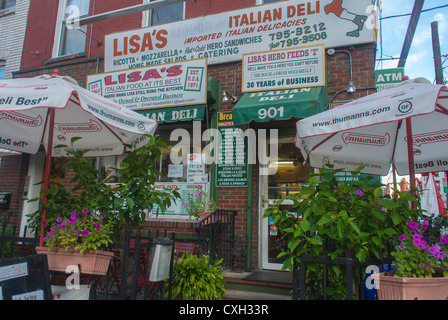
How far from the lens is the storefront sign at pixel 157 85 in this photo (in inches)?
230

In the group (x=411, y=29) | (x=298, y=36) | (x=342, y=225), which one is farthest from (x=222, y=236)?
(x=411, y=29)

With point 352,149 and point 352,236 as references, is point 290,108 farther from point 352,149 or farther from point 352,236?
point 352,236

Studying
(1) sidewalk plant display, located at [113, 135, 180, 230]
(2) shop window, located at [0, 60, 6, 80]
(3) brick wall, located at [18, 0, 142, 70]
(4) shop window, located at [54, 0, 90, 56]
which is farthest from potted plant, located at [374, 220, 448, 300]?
(2) shop window, located at [0, 60, 6, 80]

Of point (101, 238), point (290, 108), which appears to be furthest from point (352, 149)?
point (101, 238)

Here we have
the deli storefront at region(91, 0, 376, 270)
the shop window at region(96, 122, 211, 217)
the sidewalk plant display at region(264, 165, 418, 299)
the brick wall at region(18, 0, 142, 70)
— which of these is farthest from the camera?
the brick wall at region(18, 0, 142, 70)

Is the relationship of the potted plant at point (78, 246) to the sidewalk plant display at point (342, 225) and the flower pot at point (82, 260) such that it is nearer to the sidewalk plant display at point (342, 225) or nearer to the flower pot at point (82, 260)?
the flower pot at point (82, 260)

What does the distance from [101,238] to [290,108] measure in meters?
3.11

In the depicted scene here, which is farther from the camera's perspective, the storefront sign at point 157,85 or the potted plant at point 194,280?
the storefront sign at point 157,85

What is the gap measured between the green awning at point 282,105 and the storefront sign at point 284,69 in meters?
0.16

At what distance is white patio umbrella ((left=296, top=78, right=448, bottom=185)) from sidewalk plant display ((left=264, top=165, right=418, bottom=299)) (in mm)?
622

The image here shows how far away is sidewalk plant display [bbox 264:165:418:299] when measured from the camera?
2.55 m

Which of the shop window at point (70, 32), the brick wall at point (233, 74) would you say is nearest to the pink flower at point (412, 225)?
the brick wall at point (233, 74)

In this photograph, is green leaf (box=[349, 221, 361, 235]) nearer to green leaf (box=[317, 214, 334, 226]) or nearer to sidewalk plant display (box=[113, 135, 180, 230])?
green leaf (box=[317, 214, 334, 226])

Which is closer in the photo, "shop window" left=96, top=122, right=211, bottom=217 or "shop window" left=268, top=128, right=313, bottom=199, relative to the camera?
"shop window" left=268, top=128, right=313, bottom=199
